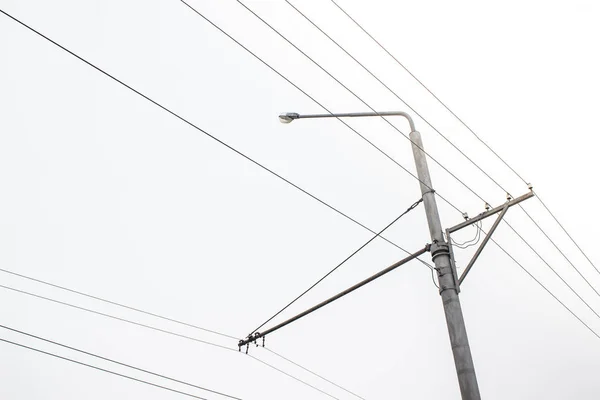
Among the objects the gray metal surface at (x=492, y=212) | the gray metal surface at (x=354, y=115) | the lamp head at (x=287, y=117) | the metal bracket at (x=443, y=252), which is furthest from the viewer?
the lamp head at (x=287, y=117)

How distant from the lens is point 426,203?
728 cm

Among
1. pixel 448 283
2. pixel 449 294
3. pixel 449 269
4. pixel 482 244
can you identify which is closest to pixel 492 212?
pixel 482 244

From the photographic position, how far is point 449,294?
639 cm

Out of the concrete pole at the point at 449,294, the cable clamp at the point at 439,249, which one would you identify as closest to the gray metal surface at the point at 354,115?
the concrete pole at the point at 449,294

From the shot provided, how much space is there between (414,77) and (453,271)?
12.8 ft

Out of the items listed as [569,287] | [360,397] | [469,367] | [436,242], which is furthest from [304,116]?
[360,397]

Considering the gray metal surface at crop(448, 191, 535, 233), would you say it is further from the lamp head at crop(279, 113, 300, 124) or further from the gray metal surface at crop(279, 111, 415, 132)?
the lamp head at crop(279, 113, 300, 124)

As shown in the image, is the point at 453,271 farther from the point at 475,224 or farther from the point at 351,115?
the point at 351,115

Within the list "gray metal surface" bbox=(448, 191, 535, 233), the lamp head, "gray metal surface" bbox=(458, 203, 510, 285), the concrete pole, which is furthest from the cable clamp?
the lamp head

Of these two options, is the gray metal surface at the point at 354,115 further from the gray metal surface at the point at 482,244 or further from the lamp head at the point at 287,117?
the gray metal surface at the point at 482,244

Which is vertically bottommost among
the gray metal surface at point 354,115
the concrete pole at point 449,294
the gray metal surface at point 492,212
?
the concrete pole at point 449,294

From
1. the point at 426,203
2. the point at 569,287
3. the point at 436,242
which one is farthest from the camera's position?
the point at 569,287

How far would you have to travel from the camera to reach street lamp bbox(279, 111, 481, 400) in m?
5.71

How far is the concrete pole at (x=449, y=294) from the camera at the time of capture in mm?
5695
